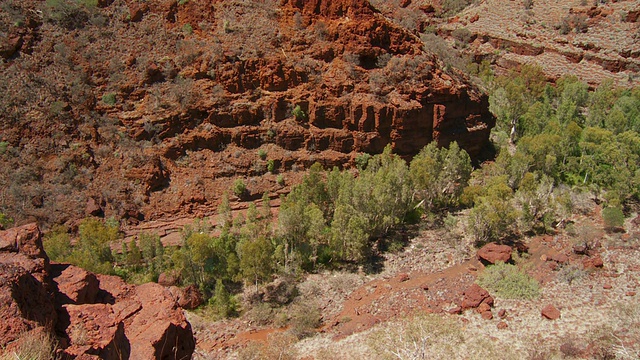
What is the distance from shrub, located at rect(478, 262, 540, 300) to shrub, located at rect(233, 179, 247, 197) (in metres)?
17.3

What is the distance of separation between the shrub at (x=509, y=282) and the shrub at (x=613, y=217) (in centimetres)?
935

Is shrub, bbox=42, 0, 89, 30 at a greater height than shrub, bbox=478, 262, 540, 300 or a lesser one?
greater

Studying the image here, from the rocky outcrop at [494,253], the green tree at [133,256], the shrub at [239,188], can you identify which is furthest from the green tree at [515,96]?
the green tree at [133,256]

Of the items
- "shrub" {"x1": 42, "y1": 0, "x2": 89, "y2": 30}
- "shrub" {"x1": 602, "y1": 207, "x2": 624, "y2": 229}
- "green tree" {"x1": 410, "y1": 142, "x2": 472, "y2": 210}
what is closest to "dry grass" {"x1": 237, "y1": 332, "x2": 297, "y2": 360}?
"green tree" {"x1": 410, "y1": 142, "x2": 472, "y2": 210}

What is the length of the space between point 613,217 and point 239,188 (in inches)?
1036

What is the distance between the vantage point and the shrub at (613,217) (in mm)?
29188

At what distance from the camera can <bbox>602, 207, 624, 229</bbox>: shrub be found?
2919 cm

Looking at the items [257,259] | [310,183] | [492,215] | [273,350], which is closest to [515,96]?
[492,215]

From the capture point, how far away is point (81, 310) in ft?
28.3

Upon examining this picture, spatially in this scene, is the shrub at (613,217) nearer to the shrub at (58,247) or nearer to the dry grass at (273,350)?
the dry grass at (273,350)

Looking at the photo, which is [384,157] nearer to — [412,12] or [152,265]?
[152,265]

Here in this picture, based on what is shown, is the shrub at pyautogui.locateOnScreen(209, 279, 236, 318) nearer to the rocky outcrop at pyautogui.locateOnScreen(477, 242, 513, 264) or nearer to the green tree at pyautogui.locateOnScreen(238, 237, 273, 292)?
the green tree at pyautogui.locateOnScreen(238, 237, 273, 292)

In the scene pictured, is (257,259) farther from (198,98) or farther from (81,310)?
(198,98)

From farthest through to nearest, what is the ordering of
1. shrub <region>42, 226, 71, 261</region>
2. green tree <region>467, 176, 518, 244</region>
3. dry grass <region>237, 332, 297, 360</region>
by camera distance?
green tree <region>467, 176, 518, 244</region>, shrub <region>42, 226, 71, 261</region>, dry grass <region>237, 332, 297, 360</region>
